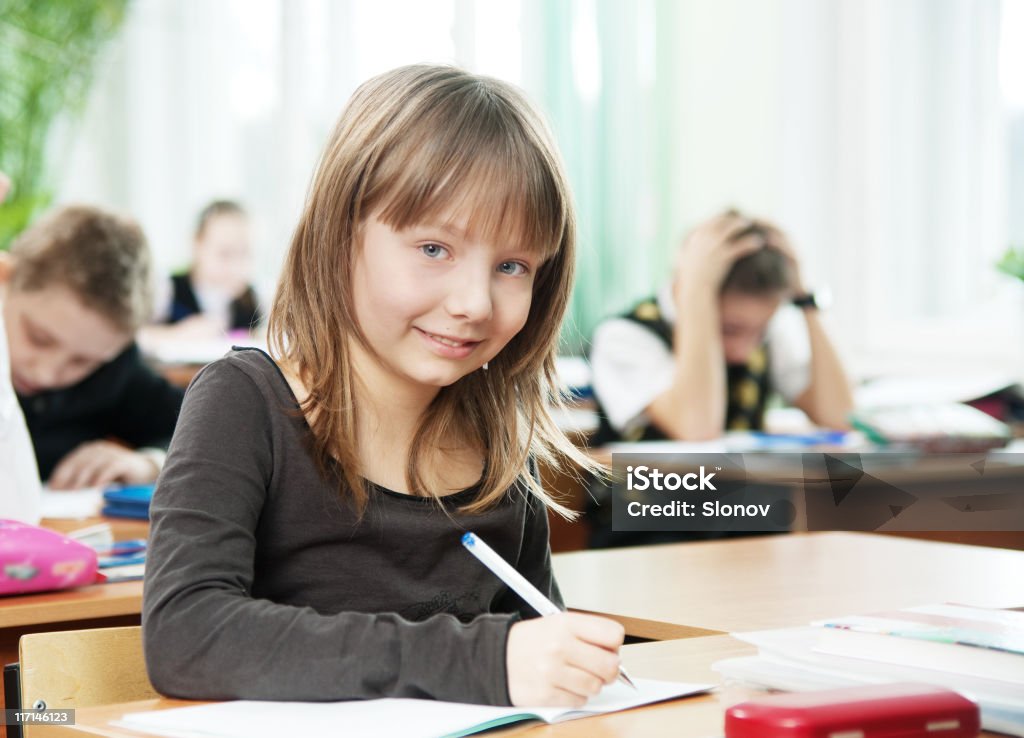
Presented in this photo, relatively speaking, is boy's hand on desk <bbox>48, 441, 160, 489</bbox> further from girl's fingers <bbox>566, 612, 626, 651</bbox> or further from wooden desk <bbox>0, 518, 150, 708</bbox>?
girl's fingers <bbox>566, 612, 626, 651</bbox>

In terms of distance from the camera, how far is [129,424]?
2836 mm

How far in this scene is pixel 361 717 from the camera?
90 centimetres

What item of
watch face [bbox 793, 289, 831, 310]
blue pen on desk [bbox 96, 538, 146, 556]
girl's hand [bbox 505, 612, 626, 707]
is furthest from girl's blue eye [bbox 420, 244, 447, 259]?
watch face [bbox 793, 289, 831, 310]

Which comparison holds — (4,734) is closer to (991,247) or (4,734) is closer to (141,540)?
(141,540)

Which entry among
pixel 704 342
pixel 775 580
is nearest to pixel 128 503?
pixel 775 580

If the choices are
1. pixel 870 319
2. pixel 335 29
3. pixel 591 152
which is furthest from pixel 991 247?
pixel 335 29

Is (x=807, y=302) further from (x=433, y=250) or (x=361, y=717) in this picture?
(x=361, y=717)

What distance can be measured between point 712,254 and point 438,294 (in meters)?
2.05

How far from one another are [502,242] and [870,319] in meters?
3.69

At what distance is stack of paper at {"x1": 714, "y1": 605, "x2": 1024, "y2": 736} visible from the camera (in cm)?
86

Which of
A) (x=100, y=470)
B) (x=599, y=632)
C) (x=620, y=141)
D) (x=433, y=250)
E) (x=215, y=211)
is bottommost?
(x=100, y=470)

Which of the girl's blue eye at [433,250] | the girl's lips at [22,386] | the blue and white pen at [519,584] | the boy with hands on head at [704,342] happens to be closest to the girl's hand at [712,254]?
the boy with hands on head at [704,342]

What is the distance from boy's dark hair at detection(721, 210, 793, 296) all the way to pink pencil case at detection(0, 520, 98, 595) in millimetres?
1999

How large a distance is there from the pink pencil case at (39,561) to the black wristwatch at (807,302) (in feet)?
7.53
